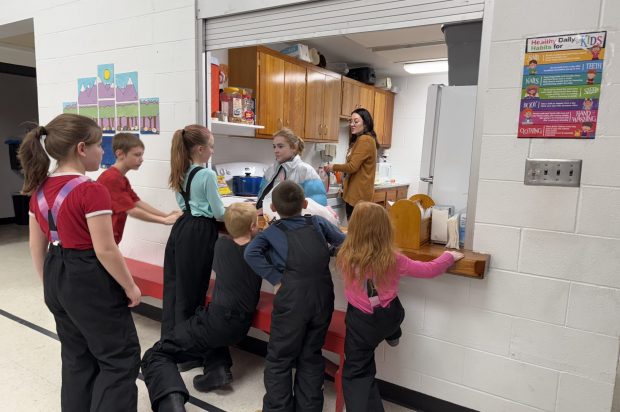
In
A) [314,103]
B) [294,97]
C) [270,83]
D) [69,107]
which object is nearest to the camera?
[69,107]

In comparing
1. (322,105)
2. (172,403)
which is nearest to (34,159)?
(172,403)

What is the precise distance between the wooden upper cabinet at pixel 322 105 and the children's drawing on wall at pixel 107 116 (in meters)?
2.17

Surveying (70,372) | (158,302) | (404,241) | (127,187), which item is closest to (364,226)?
(404,241)

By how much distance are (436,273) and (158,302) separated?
2298 millimetres

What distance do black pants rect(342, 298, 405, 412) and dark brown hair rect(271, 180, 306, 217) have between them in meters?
0.53

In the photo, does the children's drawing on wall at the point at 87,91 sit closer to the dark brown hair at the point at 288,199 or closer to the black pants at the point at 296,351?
the dark brown hair at the point at 288,199

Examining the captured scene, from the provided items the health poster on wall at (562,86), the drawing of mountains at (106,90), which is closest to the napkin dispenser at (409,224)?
the health poster on wall at (562,86)

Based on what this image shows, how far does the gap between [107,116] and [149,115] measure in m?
0.51

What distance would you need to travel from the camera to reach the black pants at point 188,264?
7.68 ft

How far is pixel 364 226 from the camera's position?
5.79 ft

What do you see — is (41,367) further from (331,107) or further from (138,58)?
(331,107)

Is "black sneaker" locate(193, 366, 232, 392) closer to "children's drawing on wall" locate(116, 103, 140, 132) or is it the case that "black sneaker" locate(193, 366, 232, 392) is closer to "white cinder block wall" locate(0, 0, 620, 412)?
"white cinder block wall" locate(0, 0, 620, 412)

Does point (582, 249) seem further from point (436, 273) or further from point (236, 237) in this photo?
point (236, 237)

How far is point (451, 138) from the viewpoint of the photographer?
2.72 metres
